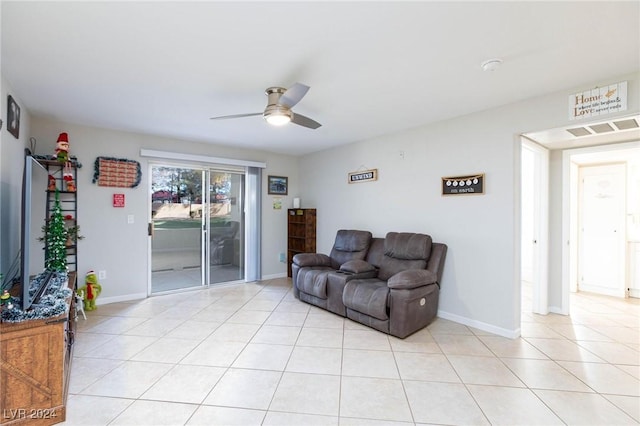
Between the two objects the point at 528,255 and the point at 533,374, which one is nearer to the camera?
the point at 533,374

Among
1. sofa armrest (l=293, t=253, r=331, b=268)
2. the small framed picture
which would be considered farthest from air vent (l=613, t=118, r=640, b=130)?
the small framed picture

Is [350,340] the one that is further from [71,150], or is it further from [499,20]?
[71,150]

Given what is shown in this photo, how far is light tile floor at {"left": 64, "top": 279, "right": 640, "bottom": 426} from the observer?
73.6 inches

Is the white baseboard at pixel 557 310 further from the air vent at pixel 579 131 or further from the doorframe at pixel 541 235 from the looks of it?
the air vent at pixel 579 131

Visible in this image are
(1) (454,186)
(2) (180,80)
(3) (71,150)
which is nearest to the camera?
(2) (180,80)

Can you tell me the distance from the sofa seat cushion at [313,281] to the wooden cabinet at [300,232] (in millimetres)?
1166

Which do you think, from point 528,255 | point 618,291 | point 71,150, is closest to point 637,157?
point 618,291

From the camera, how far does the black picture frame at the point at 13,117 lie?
2.57 meters

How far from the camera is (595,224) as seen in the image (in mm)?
4520

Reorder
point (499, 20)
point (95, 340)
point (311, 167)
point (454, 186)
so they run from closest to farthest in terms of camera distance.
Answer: point (499, 20) → point (95, 340) → point (454, 186) → point (311, 167)

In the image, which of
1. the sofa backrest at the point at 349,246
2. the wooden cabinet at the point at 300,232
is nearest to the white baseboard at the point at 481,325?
the sofa backrest at the point at 349,246

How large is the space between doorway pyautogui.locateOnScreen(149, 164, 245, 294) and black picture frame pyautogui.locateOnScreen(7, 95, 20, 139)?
1.62 m

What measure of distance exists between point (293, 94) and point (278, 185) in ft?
11.0

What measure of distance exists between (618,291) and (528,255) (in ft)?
5.02
